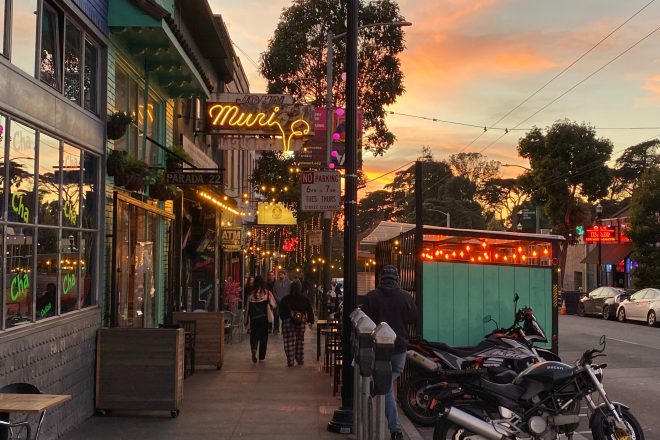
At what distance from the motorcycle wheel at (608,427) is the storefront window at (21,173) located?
18.5 ft

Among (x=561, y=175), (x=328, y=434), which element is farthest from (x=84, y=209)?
(x=561, y=175)

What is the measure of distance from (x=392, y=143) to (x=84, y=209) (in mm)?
17703

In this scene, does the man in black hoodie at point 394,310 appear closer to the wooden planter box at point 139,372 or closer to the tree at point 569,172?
the wooden planter box at point 139,372

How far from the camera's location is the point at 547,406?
22.5ft

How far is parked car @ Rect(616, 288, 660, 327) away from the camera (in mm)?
25655

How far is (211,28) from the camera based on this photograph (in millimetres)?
17594

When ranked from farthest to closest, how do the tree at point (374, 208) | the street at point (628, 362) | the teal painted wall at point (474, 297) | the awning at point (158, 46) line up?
the tree at point (374, 208), the teal painted wall at point (474, 297), the street at point (628, 362), the awning at point (158, 46)

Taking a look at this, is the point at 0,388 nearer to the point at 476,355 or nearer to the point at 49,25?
the point at 49,25

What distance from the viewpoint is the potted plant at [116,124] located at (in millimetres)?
9391

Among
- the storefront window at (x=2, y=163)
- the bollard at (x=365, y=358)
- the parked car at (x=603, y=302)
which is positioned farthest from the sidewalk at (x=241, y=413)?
the parked car at (x=603, y=302)

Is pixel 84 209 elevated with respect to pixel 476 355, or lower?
elevated

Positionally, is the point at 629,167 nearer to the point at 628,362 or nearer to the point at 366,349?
the point at 628,362

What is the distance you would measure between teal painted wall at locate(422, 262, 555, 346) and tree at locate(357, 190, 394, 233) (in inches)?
2624

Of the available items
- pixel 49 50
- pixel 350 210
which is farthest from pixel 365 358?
pixel 49 50
